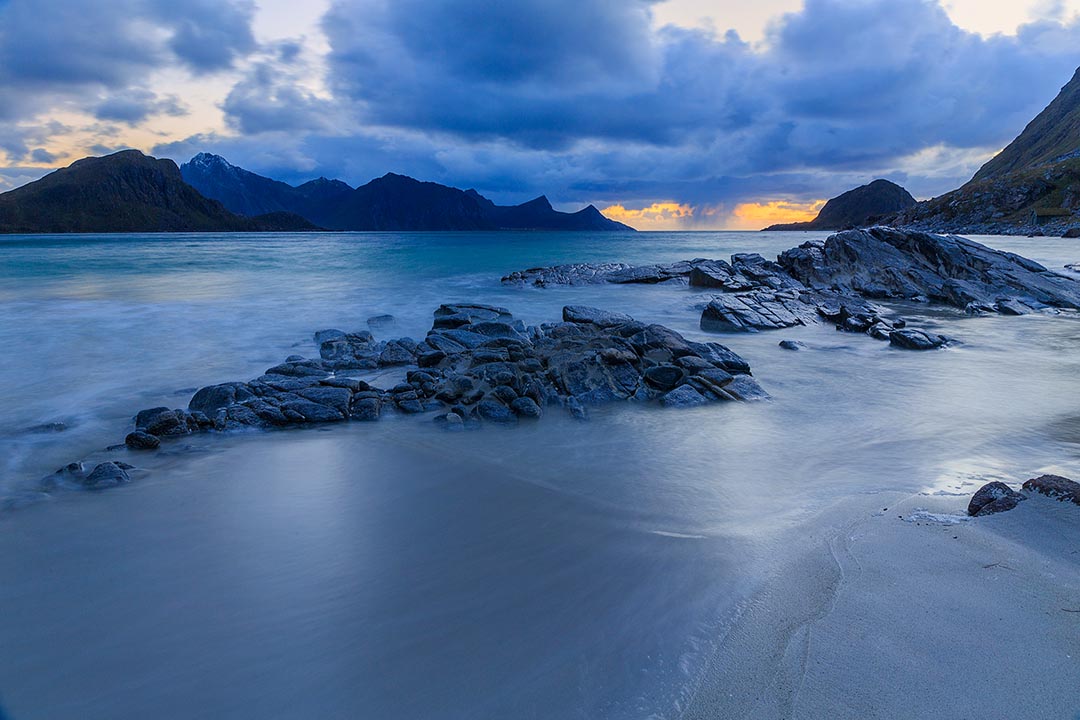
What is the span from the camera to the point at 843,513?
4645 mm

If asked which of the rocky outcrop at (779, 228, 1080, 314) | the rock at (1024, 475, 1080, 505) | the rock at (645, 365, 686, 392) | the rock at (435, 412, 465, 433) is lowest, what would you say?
the rock at (435, 412, 465, 433)

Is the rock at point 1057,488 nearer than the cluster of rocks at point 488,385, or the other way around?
the rock at point 1057,488

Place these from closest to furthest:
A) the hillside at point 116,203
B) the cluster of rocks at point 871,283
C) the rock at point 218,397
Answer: the rock at point 218,397, the cluster of rocks at point 871,283, the hillside at point 116,203

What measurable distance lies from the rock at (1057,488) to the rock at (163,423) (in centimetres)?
848

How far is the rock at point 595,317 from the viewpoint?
37.1ft

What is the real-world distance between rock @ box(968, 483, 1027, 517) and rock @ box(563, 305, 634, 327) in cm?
703

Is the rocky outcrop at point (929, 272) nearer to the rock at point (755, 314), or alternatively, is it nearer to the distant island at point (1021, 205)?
the rock at point (755, 314)

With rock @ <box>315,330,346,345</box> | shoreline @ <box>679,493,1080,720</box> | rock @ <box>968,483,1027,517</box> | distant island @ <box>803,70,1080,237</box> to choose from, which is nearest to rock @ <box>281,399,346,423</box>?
rock @ <box>315,330,346,345</box>

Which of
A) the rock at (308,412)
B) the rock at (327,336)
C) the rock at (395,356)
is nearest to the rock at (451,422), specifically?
the rock at (308,412)

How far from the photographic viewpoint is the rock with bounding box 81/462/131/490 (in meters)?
5.45

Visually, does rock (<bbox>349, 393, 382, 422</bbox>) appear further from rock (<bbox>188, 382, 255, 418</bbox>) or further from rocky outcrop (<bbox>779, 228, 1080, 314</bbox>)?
rocky outcrop (<bbox>779, 228, 1080, 314</bbox>)

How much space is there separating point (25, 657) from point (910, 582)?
17.3 ft

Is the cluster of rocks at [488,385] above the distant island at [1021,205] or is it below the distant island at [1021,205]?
below

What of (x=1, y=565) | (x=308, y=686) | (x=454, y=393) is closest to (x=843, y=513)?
(x=308, y=686)
